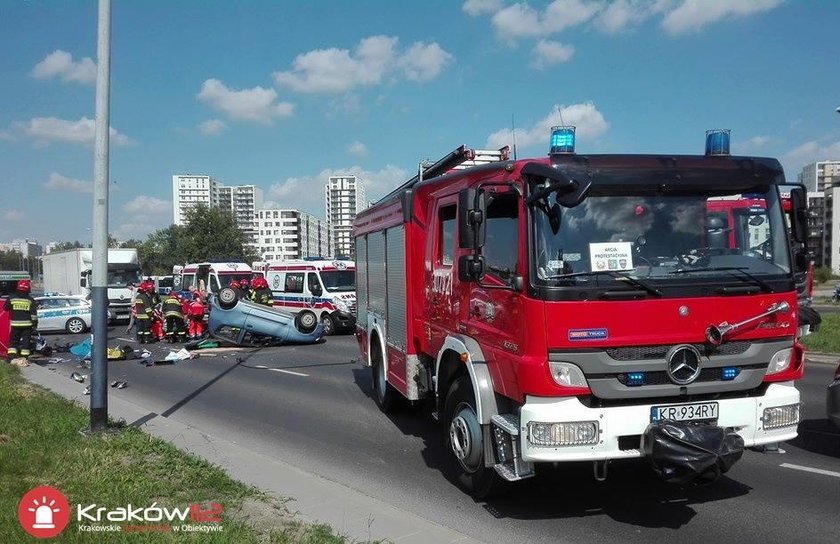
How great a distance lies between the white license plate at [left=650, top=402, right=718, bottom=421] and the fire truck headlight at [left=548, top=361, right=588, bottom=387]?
0.59m

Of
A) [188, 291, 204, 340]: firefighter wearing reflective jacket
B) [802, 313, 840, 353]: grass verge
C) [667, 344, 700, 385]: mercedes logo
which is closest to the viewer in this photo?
[667, 344, 700, 385]: mercedes logo

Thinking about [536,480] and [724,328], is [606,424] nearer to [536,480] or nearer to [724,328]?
[724,328]

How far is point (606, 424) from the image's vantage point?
14.5ft

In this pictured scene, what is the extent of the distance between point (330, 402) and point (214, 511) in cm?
525

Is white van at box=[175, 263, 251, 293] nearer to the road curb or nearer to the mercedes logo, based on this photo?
the road curb

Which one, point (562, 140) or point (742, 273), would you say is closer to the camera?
point (742, 273)

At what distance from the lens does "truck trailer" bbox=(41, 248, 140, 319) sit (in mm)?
28531

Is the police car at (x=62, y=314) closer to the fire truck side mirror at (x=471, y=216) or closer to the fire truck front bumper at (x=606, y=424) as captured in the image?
the fire truck side mirror at (x=471, y=216)

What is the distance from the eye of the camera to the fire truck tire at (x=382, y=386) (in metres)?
8.77

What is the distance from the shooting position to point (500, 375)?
4.93 m

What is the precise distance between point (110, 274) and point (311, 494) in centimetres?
2748

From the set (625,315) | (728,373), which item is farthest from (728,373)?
(625,315)

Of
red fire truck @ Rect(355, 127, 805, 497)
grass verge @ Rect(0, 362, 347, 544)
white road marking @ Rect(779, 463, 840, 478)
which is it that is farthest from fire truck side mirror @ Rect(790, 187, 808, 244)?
grass verge @ Rect(0, 362, 347, 544)

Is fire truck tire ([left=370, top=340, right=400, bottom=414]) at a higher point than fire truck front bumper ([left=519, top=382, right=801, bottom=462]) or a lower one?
lower
